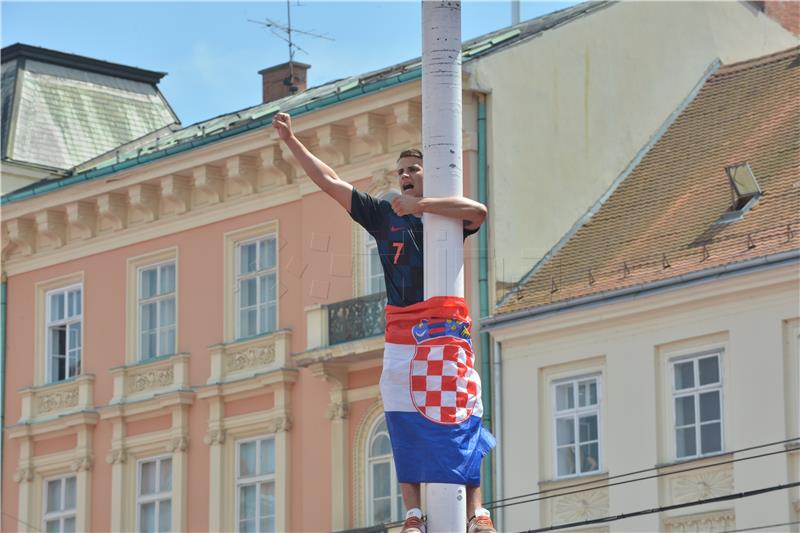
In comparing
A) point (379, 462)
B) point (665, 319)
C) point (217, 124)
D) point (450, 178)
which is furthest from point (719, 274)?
point (450, 178)

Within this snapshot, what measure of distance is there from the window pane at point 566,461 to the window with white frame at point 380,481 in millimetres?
2875

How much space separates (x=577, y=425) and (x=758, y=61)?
6846 millimetres

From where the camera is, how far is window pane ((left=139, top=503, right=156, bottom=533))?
114ft

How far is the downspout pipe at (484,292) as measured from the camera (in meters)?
29.5

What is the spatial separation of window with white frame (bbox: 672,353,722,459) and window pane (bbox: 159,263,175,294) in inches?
390

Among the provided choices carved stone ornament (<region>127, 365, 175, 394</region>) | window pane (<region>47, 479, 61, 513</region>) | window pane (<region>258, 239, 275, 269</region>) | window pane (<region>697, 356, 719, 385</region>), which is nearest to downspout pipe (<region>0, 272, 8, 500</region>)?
window pane (<region>47, 479, 61, 513</region>)

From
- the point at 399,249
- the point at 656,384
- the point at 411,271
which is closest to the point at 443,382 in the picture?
the point at 411,271

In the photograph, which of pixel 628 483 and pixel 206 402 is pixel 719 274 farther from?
pixel 206 402

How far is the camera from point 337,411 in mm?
31703

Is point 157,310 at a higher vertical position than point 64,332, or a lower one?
lower

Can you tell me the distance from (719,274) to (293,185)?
313 inches

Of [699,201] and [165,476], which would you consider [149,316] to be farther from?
[699,201]

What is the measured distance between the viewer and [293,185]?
108ft

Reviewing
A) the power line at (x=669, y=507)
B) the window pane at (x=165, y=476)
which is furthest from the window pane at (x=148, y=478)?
the power line at (x=669, y=507)
